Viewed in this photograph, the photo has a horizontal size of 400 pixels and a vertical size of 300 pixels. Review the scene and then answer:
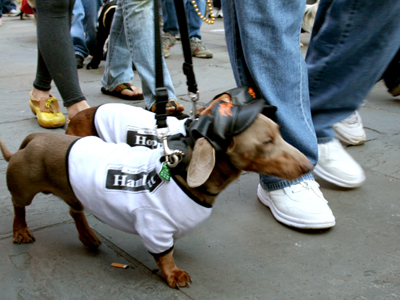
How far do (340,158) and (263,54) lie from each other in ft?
3.06

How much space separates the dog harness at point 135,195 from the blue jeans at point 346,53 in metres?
1.41

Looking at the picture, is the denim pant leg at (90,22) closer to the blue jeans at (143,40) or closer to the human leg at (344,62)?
the blue jeans at (143,40)

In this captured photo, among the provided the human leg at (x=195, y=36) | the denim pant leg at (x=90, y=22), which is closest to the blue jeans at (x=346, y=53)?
the human leg at (x=195, y=36)

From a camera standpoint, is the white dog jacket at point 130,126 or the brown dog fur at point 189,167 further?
the white dog jacket at point 130,126

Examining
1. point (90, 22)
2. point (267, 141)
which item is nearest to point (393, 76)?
point (267, 141)

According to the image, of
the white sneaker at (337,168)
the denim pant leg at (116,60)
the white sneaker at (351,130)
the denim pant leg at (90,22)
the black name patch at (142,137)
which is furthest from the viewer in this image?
the denim pant leg at (90,22)

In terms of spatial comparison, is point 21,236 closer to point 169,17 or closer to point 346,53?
point 346,53

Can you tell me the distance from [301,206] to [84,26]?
5.74 metres

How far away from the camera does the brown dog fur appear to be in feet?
5.86

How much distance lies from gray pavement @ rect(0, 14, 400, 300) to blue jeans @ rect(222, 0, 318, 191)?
36 centimetres

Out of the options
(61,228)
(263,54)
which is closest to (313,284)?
(263,54)

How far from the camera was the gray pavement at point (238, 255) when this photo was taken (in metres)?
1.86

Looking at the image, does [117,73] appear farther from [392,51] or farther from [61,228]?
[392,51]

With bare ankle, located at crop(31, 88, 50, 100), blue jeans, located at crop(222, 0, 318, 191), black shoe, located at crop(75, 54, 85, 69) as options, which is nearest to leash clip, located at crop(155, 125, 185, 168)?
blue jeans, located at crop(222, 0, 318, 191)
